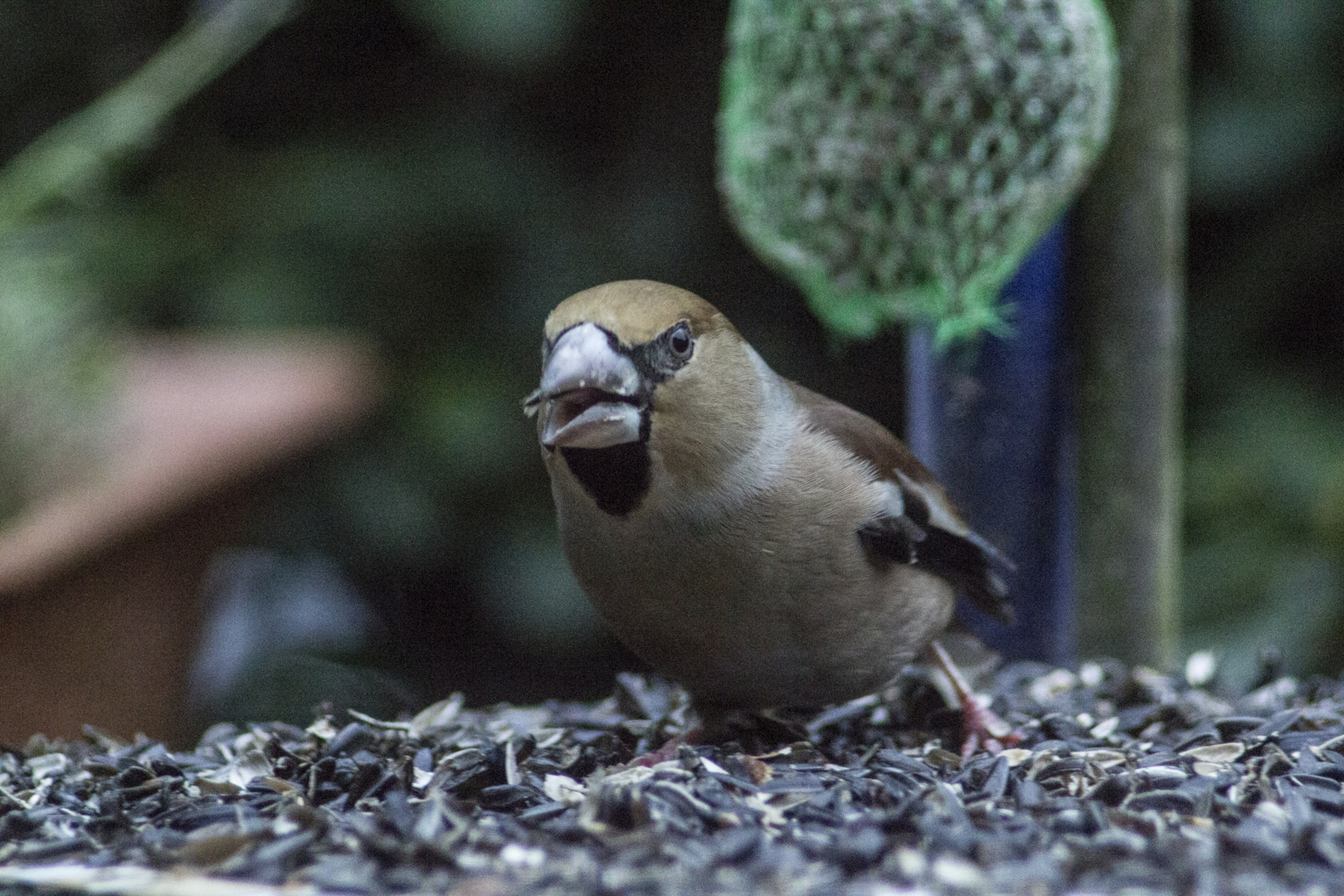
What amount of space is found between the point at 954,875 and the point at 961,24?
4.52 feet

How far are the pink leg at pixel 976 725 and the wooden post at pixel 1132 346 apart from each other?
1.68 ft

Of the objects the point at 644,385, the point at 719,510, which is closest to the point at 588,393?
the point at 644,385

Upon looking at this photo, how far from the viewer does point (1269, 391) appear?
3.79 metres

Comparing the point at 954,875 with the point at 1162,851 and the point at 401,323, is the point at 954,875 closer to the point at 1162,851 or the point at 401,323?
the point at 1162,851

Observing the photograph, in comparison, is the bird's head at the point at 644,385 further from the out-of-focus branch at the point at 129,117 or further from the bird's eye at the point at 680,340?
the out-of-focus branch at the point at 129,117

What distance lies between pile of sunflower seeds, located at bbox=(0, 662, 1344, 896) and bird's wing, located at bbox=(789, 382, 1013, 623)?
216mm

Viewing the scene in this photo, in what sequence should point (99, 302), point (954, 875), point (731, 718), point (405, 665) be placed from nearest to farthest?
point (954, 875) → point (731, 718) → point (99, 302) → point (405, 665)

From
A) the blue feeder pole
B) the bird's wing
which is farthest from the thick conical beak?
the blue feeder pole

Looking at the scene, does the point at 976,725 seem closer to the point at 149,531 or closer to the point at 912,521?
the point at 912,521

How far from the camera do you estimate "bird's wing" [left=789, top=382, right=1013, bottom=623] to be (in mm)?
1967

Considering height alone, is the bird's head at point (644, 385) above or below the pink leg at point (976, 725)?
above

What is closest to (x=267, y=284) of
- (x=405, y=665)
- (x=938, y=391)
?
(x=405, y=665)

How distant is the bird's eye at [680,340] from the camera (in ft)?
5.73

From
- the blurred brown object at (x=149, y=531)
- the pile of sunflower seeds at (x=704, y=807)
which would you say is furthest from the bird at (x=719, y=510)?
the blurred brown object at (x=149, y=531)
